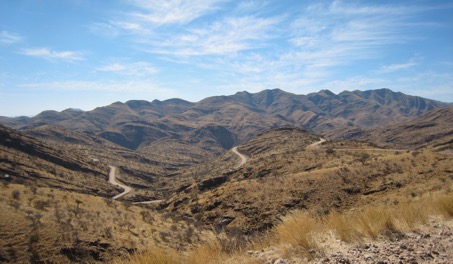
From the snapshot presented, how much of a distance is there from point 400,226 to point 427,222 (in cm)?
A: 94

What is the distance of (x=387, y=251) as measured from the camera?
20.2 feet

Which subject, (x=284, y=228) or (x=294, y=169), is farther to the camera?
(x=294, y=169)

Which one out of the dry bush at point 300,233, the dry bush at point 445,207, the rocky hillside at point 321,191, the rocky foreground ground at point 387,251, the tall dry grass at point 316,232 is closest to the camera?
the rocky foreground ground at point 387,251

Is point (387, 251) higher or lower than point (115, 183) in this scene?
higher

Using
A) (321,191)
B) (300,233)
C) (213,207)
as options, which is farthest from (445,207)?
(213,207)

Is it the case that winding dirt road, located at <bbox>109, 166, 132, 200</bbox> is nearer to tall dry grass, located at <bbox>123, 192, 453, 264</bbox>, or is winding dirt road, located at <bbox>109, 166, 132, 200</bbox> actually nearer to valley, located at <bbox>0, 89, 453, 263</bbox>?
valley, located at <bbox>0, 89, 453, 263</bbox>

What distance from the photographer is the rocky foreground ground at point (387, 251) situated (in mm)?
5797

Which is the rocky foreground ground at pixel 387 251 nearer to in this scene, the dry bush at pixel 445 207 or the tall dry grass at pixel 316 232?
the tall dry grass at pixel 316 232

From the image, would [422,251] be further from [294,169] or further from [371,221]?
[294,169]

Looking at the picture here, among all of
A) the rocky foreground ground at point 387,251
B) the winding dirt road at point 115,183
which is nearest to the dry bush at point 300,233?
the rocky foreground ground at point 387,251

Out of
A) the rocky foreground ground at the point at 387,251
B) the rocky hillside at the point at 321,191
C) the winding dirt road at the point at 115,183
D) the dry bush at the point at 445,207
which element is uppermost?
the dry bush at the point at 445,207

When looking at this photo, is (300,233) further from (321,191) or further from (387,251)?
(321,191)

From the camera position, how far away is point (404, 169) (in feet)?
117

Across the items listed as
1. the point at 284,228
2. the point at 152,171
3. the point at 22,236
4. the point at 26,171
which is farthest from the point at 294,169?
the point at 152,171
